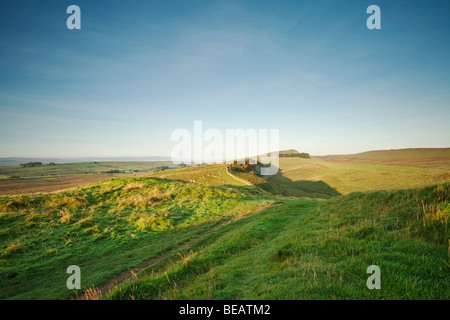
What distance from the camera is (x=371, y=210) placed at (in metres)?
8.88

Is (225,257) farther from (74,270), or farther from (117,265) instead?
(74,270)

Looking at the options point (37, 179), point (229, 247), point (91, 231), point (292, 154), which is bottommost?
point (37, 179)

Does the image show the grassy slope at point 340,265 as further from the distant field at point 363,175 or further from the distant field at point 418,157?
the distant field at point 418,157

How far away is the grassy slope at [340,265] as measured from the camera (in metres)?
3.79

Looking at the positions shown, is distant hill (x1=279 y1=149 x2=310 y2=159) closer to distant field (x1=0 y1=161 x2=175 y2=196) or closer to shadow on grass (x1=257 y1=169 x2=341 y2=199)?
shadow on grass (x1=257 y1=169 x2=341 y2=199)

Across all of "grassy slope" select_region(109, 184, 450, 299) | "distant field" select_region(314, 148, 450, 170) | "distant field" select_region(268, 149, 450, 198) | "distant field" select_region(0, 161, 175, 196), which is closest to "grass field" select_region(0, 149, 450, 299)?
"grassy slope" select_region(109, 184, 450, 299)

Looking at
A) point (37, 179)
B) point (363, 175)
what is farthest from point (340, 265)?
point (37, 179)

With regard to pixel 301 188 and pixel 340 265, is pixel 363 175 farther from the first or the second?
pixel 340 265

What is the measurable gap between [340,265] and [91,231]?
16336mm

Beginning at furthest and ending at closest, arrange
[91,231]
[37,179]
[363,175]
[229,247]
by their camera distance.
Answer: [37,179] < [363,175] < [91,231] < [229,247]

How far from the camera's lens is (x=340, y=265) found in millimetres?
4684

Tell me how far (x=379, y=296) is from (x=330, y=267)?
1185 mm

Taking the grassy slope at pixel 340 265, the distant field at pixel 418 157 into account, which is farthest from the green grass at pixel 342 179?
the grassy slope at pixel 340 265
